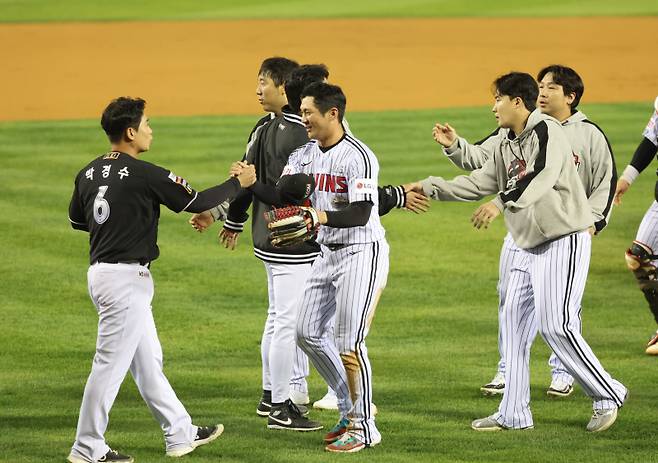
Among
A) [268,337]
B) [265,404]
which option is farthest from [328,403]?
[268,337]

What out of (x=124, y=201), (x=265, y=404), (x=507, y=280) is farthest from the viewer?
(x=507, y=280)

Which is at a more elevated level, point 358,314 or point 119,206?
point 119,206

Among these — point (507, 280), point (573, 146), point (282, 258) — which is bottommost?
point (507, 280)

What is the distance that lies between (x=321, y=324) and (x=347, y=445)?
67 cm

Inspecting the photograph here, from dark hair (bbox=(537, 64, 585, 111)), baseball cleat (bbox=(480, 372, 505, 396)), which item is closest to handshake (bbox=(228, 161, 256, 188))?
dark hair (bbox=(537, 64, 585, 111))

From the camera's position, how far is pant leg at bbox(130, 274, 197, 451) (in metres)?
6.79

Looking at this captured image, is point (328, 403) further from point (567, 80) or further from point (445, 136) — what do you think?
point (567, 80)

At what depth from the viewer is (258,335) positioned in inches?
401

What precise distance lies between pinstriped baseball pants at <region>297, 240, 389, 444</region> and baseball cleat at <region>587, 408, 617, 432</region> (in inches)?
49.9

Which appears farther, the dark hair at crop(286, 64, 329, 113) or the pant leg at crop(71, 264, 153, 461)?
the dark hair at crop(286, 64, 329, 113)

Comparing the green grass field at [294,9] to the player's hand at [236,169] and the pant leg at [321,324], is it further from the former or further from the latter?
the pant leg at [321,324]

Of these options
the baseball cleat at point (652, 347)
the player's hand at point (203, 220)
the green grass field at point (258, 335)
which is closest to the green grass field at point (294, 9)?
the green grass field at point (258, 335)

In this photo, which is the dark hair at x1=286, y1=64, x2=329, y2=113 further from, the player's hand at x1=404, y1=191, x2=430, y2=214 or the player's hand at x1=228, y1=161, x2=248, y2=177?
the player's hand at x1=404, y1=191, x2=430, y2=214

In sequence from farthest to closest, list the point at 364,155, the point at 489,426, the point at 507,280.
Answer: the point at 507,280 < the point at 489,426 < the point at 364,155
